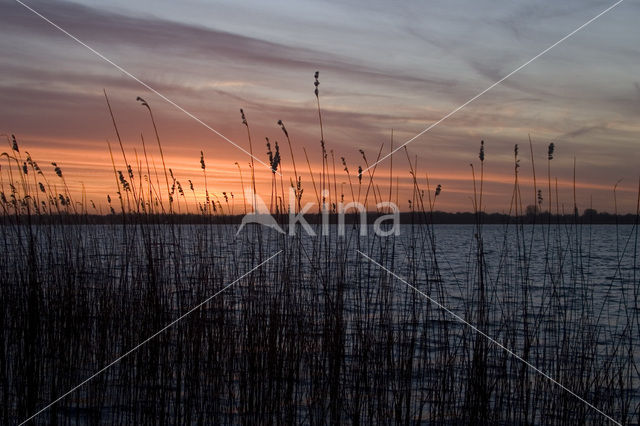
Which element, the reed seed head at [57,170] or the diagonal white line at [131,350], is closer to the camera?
the diagonal white line at [131,350]

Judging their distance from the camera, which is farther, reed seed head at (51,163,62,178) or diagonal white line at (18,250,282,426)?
reed seed head at (51,163,62,178)

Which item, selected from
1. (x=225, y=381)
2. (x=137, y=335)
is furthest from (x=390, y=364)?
(x=137, y=335)

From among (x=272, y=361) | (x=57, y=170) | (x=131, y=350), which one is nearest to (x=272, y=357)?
(x=272, y=361)

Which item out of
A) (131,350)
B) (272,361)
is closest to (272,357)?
(272,361)

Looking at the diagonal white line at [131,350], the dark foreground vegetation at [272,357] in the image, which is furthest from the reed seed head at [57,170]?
the diagonal white line at [131,350]

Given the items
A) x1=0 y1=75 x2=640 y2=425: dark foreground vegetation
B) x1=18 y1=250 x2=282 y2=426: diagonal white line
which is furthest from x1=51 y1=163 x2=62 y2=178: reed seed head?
x1=18 y1=250 x2=282 y2=426: diagonal white line

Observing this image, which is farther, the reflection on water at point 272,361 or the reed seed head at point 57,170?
the reed seed head at point 57,170

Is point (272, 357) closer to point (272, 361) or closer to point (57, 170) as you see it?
point (272, 361)

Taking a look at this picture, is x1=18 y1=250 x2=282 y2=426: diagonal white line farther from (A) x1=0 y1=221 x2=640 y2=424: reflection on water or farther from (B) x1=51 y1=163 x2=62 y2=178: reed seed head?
(B) x1=51 y1=163 x2=62 y2=178: reed seed head

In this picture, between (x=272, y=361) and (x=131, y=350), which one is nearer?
(x=272, y=361)

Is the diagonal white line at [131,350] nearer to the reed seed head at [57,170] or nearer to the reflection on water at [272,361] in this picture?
the reflection on water at [272,361]

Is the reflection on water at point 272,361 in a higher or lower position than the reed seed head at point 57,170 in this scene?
lower

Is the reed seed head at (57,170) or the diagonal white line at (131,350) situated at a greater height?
the reed seed head at (57,170)

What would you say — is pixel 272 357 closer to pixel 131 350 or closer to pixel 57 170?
pixel 131 350
